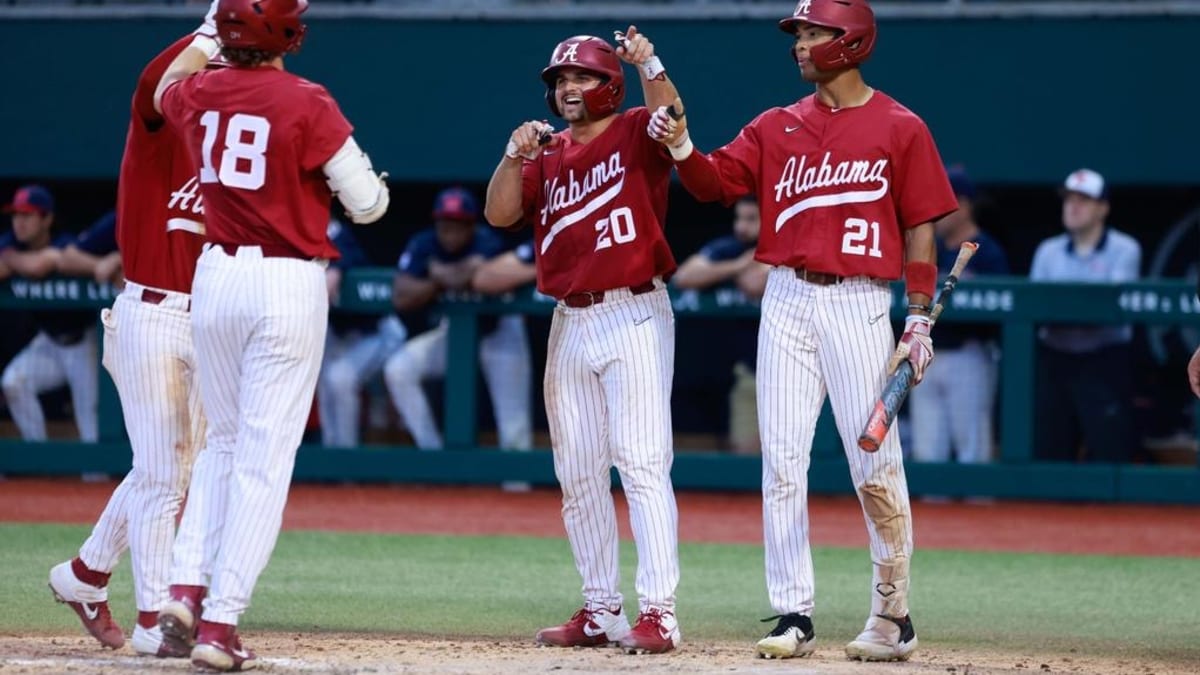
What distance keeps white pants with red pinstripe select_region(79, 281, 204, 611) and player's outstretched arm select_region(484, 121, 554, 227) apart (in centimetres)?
103

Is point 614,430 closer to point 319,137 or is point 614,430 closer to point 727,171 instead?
point 727,171

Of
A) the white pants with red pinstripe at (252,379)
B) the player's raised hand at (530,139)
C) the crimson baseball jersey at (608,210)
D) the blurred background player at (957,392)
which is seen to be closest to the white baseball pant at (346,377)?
the blurred background player at (957,392)

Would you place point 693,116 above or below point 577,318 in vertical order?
above

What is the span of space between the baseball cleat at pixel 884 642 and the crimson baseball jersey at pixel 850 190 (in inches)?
40.5

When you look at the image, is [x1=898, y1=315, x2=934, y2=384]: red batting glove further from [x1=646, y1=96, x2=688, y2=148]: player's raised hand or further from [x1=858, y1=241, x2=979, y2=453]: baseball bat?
[x1=646, y1=96, x2=688, y2=148]: player's raised hand

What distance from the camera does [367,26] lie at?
39.6 feet

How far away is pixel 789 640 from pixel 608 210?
1392 mm

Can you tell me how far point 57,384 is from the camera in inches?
429

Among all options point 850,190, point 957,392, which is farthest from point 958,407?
point 850,190

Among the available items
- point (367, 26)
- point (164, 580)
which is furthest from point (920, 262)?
point (367, 26)

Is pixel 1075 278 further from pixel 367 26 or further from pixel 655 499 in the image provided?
pixel 655 499

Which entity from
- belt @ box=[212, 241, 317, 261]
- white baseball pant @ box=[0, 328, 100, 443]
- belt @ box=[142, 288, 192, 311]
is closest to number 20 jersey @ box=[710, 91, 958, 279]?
belt @ box=[212, 241, 317, 261]

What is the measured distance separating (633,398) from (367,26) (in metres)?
6.94

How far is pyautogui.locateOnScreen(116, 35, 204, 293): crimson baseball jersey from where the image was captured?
17.5 ft
